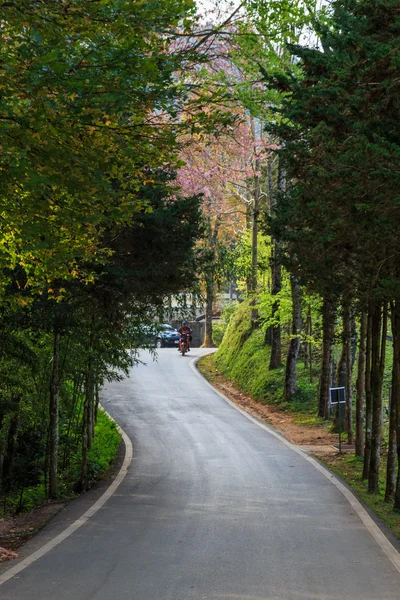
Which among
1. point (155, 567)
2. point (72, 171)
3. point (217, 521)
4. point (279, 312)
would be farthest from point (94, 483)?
point (279, 312)

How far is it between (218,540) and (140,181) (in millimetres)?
4777

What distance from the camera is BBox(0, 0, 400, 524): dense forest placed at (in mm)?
6992

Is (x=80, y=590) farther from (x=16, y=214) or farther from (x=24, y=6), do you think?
(x=24, y=6)

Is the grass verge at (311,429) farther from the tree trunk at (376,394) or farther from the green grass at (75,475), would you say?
the green grass at (75,475)

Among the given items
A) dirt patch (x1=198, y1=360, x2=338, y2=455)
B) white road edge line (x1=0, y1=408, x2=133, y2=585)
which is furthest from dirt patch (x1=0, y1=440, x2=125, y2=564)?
dirt patch (x1=198, y1=360, x2=338, y2=455)

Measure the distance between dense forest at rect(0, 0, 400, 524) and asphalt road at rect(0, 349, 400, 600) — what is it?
1.64 meters

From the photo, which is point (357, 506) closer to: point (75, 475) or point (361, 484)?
point (361, 484)

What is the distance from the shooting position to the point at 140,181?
30.6 feet

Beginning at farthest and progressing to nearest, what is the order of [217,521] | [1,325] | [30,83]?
[1,325]
[217,521]
[30,83]

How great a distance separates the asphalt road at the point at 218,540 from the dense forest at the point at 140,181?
1.64 m

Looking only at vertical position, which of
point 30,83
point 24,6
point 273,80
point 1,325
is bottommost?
point 1,325

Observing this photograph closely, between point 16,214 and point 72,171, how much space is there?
1.26m

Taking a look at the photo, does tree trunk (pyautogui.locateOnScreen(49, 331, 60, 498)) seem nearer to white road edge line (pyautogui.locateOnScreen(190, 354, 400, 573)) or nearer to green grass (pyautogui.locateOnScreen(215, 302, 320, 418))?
white road edge line (pyautogui.locateOnScreen(190, 354, 400, 573))

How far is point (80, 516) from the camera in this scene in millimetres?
12328
